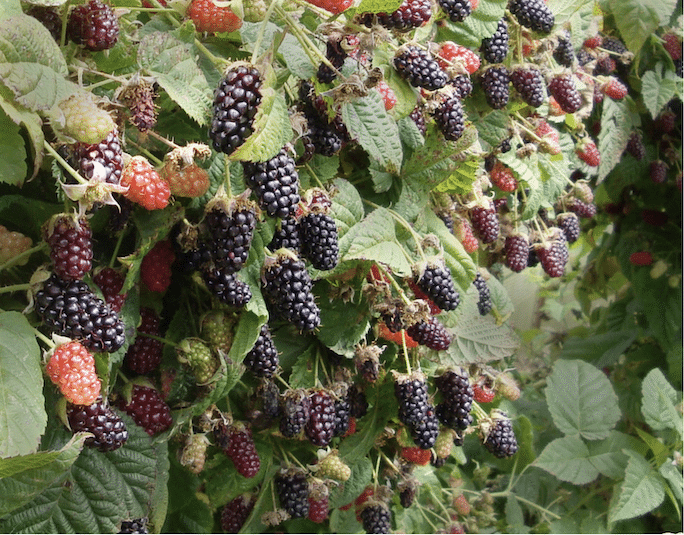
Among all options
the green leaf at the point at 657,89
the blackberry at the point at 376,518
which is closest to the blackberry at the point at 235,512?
the blackberry at the point at 376,518

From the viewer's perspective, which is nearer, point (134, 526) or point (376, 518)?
point (134, 526)

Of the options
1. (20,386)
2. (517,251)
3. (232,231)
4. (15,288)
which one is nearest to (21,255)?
(15,288)

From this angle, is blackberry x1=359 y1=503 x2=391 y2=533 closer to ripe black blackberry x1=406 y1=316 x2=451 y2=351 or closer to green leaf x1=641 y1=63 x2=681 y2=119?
ripe black blackberry x1=406 y1=316 x2=451 y2=351

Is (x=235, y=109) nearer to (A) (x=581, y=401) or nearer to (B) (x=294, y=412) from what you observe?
(B) (x=294, y=412)

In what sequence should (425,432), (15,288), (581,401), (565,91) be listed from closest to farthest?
(15,288) → (425,432) → (565,91) → (581,401)

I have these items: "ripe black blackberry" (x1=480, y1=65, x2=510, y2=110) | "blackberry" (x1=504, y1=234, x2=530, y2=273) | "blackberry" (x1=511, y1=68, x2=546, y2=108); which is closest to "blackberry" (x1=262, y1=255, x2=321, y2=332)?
"ripe black blackberry" (x1=480, y1=65, x2=510, y2=110)

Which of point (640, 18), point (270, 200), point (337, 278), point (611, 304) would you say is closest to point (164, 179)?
point (270, 200)
